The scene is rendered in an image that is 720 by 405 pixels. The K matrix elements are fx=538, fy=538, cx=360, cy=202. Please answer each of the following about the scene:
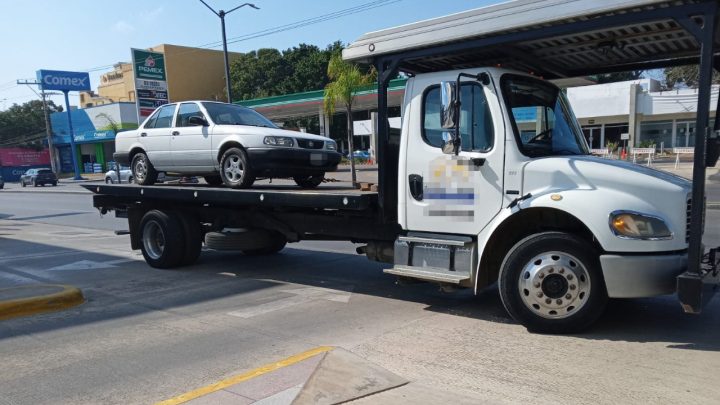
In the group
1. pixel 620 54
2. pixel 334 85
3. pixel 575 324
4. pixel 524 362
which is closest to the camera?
pixel 524 362

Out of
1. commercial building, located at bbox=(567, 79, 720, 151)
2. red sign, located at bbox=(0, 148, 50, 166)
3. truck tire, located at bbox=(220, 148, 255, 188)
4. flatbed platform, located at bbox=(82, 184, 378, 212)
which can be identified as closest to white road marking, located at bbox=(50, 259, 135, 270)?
flatbed platform, located at bbox=(82, 184, 378, 212)

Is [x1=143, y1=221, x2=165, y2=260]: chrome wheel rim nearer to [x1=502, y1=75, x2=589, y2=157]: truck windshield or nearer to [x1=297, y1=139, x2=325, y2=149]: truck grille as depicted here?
[x1=297, y1=139, x2=325, y2=149]: truck grille

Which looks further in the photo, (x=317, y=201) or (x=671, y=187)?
(x=317, y=201)

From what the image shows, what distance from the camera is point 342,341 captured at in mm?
4992

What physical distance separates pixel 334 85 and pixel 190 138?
12.1m

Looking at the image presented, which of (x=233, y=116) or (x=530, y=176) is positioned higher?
(x=233, y=116)

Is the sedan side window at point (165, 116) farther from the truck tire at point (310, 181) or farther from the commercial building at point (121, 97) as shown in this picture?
the commercial building at point (121, 97)

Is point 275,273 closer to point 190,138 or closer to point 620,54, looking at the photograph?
point 190,138

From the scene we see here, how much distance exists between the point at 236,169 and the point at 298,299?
2.42m

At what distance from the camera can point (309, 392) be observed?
3814 millimetres

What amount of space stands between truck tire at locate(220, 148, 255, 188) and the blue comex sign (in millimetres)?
50616

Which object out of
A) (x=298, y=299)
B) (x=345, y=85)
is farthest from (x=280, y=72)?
(x=298, y=299)

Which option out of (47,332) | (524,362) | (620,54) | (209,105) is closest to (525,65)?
(620,54)

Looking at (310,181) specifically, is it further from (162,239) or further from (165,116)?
(165,116)
